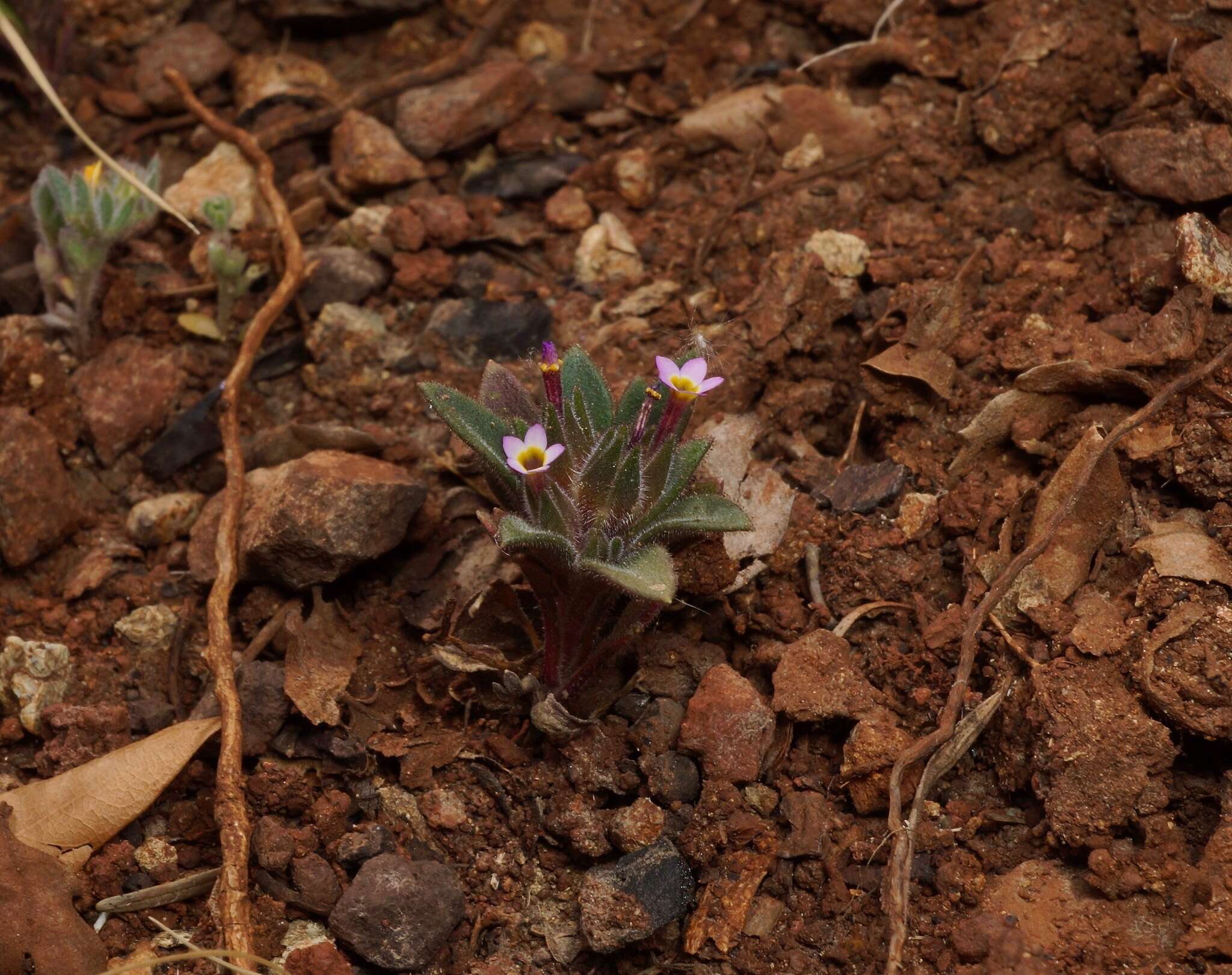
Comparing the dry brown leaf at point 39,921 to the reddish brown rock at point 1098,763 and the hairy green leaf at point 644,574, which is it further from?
the reddish brown rock at point 1098,763

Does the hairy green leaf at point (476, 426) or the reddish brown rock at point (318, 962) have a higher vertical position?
the hairy green leaf at point (476, 426)

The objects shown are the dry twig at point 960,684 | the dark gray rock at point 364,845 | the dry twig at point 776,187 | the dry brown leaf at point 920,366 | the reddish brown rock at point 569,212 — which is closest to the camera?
the dry twig at point 960,684

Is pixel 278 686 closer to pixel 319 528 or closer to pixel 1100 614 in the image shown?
pixel 319 528

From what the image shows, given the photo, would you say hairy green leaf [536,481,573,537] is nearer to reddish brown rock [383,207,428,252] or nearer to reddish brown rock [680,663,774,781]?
reddish brown rock [680,663,774,781]

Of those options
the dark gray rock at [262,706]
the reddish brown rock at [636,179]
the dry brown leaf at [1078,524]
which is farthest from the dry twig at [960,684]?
the reddish brown rock at [636,179]

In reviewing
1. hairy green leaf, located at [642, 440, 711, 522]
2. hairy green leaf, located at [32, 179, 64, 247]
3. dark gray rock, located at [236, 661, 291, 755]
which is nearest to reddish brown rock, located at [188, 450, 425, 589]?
dark gray rock, located at [236, 661, 291, 755]
